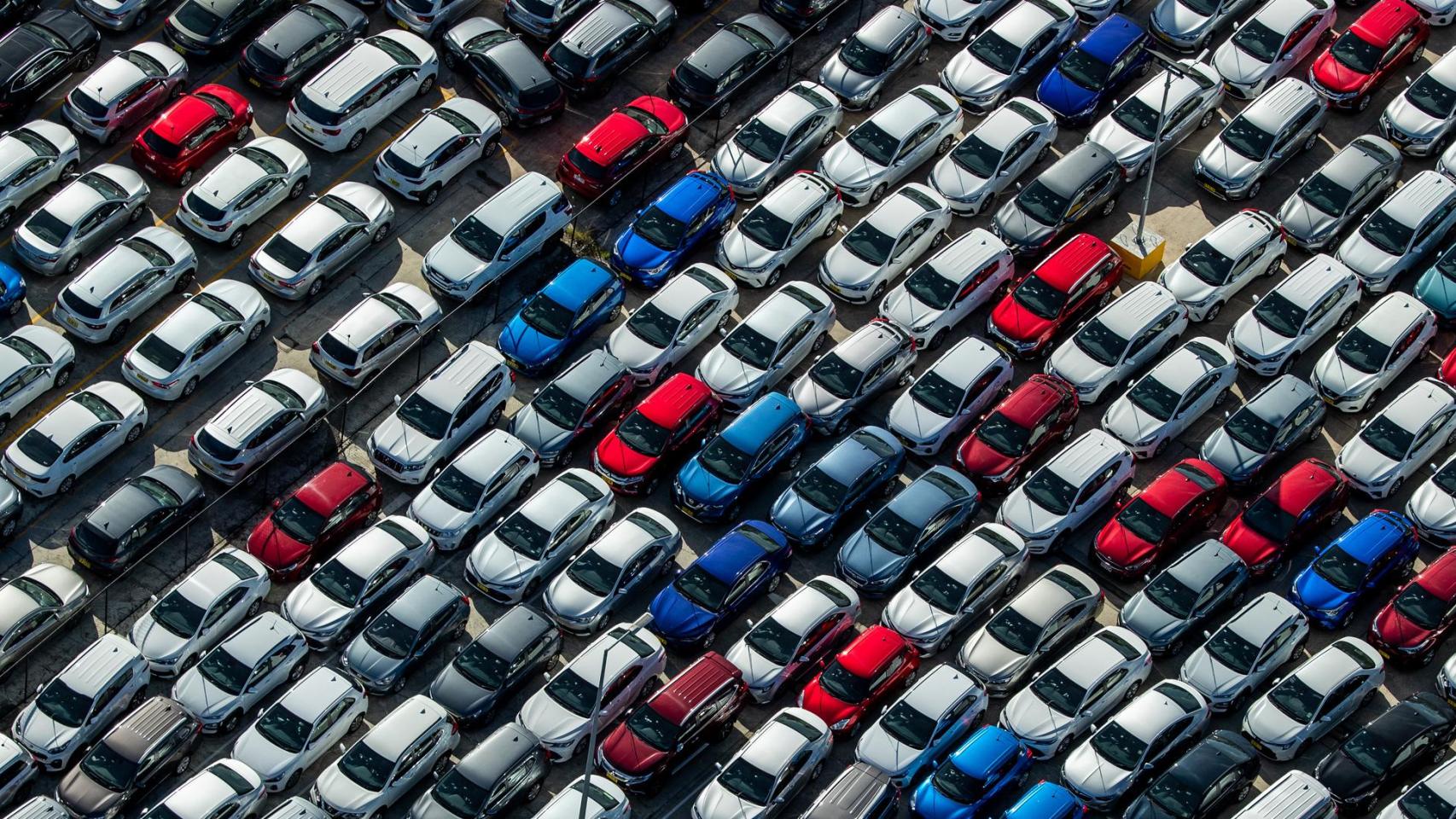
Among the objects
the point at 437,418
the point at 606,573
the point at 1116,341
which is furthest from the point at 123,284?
the point at 1116,341

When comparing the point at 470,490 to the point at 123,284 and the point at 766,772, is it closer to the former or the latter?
the point at 766,772

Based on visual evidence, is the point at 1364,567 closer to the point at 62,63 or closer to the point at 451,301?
the point at 451,301

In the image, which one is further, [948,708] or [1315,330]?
[1315,330]

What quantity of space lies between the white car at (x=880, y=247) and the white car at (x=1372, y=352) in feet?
36.2

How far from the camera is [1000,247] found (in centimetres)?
7500

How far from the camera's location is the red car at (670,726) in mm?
65875

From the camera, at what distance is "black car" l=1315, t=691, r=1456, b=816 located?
65.5 metres

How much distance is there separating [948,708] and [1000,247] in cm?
1443

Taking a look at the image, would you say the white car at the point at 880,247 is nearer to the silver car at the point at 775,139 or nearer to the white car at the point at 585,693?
the silver car at the point at 775,139

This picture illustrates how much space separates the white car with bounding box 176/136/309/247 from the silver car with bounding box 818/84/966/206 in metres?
14.5

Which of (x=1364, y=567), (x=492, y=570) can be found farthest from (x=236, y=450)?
(x=1364, y=567)

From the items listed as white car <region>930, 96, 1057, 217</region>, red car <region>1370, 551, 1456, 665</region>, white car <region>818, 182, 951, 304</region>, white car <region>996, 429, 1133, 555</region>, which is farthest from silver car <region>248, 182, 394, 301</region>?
red car <region>1370, 551, 1456, 665</region>

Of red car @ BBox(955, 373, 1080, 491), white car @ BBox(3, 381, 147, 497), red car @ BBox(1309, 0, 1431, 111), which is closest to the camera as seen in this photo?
white car @ BBox(3, 381, 147, 497)

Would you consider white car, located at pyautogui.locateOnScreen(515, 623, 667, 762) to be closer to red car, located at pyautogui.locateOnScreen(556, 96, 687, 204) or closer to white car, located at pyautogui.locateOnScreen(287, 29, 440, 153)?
red car, located at pyautogui.locateOnScreen(556, 96, 687, 204)
